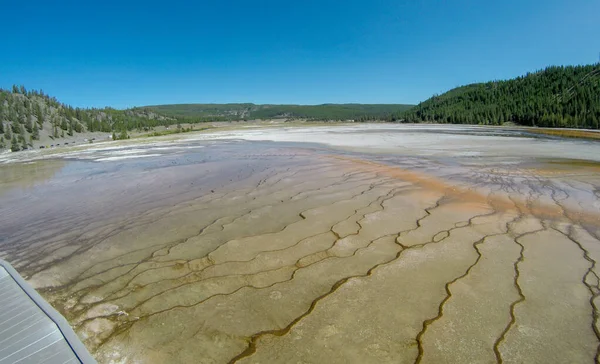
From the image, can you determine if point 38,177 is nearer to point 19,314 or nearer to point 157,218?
point 157,218

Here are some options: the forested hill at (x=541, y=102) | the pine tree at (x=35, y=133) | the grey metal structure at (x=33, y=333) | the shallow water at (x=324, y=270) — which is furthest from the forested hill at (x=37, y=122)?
the forested hill at (x=541, y=102)

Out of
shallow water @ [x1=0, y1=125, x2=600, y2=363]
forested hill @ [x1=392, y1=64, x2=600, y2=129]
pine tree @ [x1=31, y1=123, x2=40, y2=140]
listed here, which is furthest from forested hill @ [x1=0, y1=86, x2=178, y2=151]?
forested hill @ [x1=392, y1=64, x2=600, y2=129]

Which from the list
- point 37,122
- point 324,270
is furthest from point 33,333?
point 37,122

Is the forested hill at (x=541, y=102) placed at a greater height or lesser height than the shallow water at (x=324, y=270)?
greater

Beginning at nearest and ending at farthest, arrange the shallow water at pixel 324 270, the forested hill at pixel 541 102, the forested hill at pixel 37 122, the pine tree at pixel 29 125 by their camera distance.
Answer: the shallow water at pixel 324 270 → the forested hill at pixel 37 122 → the pine tree at pixel 29 125 → the forested hill at pixel 541 102

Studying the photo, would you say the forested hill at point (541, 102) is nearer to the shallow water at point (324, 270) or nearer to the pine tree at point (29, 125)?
the shallow water at point (324, 270)

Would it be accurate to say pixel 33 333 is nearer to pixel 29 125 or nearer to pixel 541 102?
pixel 29 125

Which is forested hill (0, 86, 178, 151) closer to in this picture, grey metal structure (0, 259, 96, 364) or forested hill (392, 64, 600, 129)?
grey metal structure (0, 259, 96, 364)
